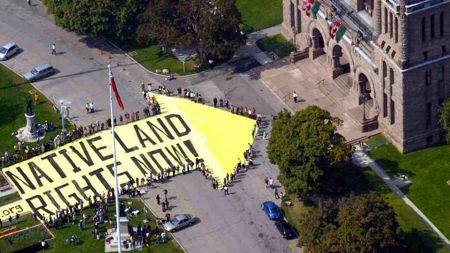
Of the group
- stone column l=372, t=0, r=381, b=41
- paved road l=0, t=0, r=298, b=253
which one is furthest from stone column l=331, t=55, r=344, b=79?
stone column l=372, t=0, r=381, b=41

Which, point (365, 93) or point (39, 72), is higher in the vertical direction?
point (39, 72)

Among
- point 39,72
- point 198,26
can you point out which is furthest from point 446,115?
point 39,72

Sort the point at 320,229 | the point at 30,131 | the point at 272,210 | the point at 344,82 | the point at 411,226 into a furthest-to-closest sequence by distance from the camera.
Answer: the point at 344,82, the point at 30,131, the point at 272,210, the point at 411,226, the point at 320,229

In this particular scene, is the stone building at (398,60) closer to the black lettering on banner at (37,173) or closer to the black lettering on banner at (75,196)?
the black lettering on banner at (75,196)

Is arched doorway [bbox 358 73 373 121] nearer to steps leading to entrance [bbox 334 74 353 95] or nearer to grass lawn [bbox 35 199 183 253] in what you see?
steps leading to entrance [bbox 334 74 353 95]

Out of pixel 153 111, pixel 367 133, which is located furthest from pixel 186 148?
pixel 367 133

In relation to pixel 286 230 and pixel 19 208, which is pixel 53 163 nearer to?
pixel 19 208

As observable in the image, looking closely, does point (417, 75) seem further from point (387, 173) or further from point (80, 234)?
point (80, 234)

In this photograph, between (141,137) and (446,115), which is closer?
(446,115)
